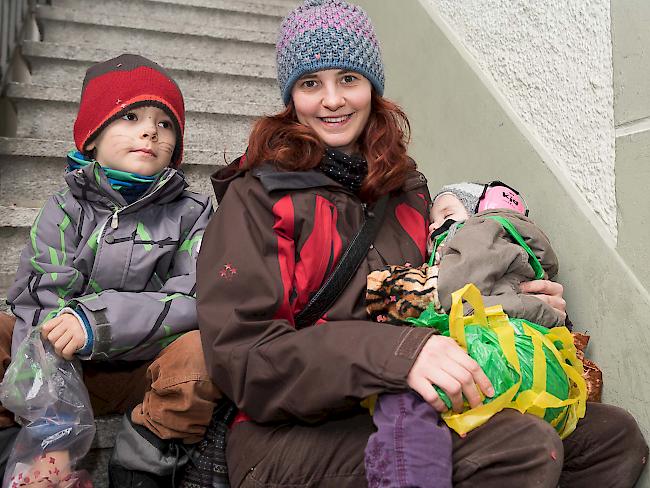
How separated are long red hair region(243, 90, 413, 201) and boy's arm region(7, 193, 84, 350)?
22.0 inches

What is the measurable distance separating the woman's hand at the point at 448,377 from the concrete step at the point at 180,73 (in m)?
2.36

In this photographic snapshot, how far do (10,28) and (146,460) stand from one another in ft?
7.72

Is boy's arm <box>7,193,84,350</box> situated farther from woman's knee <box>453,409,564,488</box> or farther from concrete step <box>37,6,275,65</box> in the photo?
concrete step <box>37,6,275,65</box>

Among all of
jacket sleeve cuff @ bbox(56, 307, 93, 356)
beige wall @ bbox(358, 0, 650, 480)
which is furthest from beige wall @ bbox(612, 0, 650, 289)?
jacket sleeve cuff @ bbox(56, 307, 93, 356)

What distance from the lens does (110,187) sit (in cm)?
173

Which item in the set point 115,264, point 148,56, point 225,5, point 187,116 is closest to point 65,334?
point 115,264

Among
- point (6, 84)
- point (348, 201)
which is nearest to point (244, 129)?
point (6, 84)

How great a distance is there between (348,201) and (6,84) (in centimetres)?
197

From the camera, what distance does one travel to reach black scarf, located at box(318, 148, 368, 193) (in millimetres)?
1542

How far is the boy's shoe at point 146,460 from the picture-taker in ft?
4.89

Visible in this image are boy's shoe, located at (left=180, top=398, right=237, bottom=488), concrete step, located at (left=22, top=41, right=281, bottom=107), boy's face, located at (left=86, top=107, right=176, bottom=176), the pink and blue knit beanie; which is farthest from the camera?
concrete step, located at (left=22, top=41, right=281, bottom=107)

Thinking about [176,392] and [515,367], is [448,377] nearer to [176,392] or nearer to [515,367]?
[515,367]

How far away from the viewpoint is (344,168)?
1550 millimetres

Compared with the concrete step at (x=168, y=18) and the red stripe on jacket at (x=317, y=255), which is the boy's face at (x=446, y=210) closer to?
the red stripe on jacket at (x=317, y=255)
